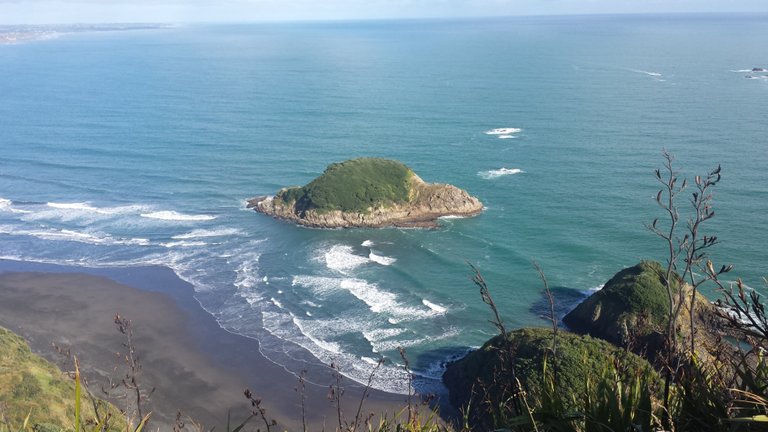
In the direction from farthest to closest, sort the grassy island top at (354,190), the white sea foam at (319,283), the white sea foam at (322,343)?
the grassy island top at (354,190) < the white sea foam at (319,283) < the white sea foam at (322,343)

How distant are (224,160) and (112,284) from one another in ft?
114

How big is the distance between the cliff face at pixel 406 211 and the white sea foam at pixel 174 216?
233 inches

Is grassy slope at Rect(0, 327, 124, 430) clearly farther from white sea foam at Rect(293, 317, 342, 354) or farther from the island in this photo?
the island

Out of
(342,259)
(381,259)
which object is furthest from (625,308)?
(342,259)

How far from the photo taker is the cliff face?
206ft

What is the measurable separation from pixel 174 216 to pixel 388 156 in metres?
28.6

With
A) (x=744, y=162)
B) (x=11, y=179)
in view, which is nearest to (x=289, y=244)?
(x=11, y=179)

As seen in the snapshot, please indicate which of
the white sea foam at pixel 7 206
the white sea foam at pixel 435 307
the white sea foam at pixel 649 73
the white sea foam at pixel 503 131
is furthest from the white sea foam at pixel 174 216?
the white sea foam at pixel 649 73

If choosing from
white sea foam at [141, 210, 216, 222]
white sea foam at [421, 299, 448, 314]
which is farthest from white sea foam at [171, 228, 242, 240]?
white sea foam at [421, 299, 448, 314]

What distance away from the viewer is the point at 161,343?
146ft

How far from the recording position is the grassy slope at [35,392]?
29.3m

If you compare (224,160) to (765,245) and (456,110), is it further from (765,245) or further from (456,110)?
(765,245)

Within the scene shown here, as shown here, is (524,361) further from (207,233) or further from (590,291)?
(207,233)

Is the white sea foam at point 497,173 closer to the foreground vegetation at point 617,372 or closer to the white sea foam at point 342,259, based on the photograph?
the foreground vegetation at point 617,372
